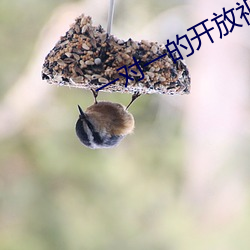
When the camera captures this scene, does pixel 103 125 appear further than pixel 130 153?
No

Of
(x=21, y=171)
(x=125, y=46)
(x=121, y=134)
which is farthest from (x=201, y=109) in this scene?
A: (x=125, y=46)

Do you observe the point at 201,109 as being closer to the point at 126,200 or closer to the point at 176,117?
the point at 176,117

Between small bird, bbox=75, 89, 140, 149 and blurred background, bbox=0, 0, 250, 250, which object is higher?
blurred background, bbox=0, 0, 250, 250

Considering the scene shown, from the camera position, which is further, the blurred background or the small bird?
the blurred background

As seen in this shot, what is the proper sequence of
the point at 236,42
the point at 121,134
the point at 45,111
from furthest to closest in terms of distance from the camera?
1. the point at 45,111
2. the point at 236,42
3. the point at 121,134

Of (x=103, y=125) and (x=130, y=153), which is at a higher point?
(x=130, y=153)
